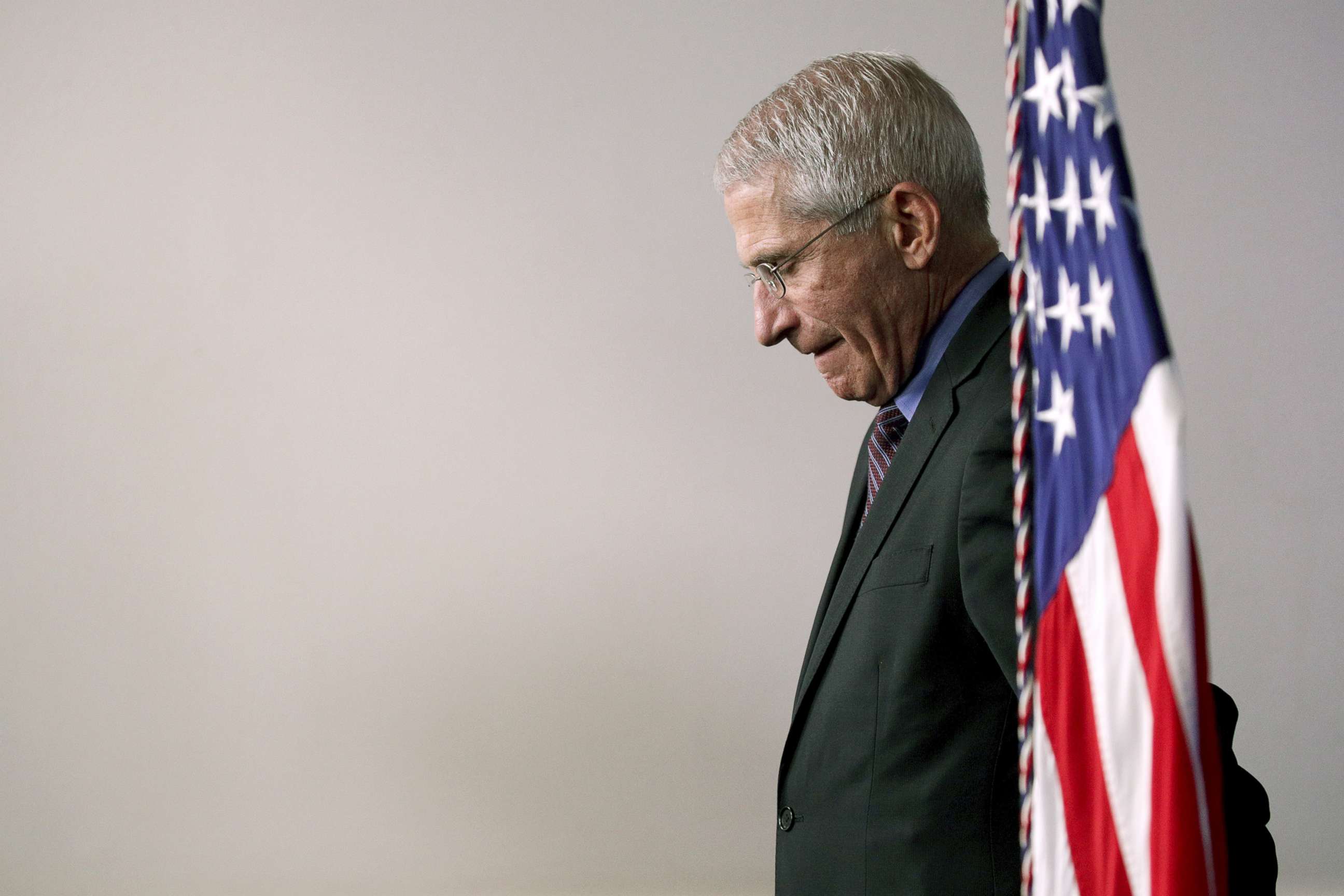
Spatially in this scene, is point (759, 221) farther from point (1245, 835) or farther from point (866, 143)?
point (1245, 835)

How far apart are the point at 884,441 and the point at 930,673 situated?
35 cm

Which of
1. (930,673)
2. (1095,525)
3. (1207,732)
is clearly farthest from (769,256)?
(1207,732)

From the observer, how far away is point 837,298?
1209 mm

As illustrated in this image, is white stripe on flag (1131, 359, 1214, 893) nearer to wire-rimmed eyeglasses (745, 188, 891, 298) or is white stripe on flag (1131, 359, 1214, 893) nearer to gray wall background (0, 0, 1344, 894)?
wire-rimmed eyeglasses (745, 188, 891, 298)

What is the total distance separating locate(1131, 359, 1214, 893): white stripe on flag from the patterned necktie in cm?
58

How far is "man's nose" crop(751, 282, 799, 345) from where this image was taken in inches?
50.0

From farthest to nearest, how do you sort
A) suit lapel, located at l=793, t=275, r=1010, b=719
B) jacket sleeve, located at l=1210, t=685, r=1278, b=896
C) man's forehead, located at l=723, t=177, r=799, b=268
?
man's forehead, located at l=723, t=177, r=799, b=268 < suit lapel, located at l=793, t=275, r=1010, b=719 < jacket sleeve, located at l=1210, t=685, r=1278, b=896

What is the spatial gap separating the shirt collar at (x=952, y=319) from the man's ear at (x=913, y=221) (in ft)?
0.18

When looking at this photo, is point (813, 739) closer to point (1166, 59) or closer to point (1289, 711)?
point (1289, 711)

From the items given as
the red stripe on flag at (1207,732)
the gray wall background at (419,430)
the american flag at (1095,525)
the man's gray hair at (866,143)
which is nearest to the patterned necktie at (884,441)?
the man's gray hair at (866,143)

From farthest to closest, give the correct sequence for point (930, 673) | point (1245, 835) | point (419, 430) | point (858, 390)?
point (419, 430) < point (858, 390) < point (930, 673) < point (1245, 835)

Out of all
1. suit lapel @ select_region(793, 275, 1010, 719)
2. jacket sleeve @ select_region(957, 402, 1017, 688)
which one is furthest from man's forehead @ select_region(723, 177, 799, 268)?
jacket sleeve @ select_region(957, 402, 1017, 688)

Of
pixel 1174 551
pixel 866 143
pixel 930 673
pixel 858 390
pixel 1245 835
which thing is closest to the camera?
pixel 1174 551

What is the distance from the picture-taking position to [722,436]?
8.34 feet
